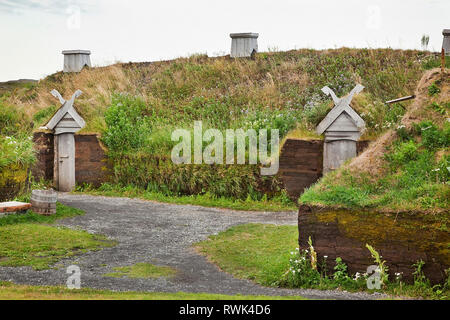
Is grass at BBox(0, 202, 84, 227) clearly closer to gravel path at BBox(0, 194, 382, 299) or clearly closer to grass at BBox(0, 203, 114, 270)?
grass at BBox(0, 203, 114, 270)

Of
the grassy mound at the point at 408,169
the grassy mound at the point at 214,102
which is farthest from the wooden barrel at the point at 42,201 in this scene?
the grassy mound at the point at 408,169

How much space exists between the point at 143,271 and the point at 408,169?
409 centimetres

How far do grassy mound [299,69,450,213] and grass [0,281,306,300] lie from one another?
69.9 inches

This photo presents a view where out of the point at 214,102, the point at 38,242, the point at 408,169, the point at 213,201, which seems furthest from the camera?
the point at 214,102

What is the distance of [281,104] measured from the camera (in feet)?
63.0

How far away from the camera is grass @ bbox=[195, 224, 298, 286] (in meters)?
8.46

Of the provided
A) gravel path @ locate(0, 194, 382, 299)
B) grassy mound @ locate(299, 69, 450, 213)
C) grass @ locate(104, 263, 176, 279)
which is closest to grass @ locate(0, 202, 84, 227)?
gravel path @ locate(0, 194, 382, 299)

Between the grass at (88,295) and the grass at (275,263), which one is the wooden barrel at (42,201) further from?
the grass at (88,295)

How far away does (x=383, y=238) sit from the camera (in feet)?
25.0

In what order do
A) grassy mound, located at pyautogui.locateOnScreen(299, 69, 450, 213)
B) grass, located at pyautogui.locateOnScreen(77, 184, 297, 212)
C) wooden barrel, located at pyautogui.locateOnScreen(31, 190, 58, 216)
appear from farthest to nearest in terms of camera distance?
grass, located at pyautogui.locateOnScreen(77, 184, 297, 212) → wooden barrel, located at pyautogui.locateOnScreen(31, 190, 58, 216) → grassy mound, located at pyautogui.locateOnScreen(299, 69, 450, 213)

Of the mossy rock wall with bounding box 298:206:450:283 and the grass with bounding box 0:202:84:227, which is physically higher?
the mossy rock wall with bounding box 298:206:450:283

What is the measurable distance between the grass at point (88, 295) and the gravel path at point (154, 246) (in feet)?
1.59

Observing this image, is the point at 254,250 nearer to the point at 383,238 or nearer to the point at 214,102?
the point at 383,238

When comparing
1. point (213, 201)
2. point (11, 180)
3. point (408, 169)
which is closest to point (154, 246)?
point (11, 180)
